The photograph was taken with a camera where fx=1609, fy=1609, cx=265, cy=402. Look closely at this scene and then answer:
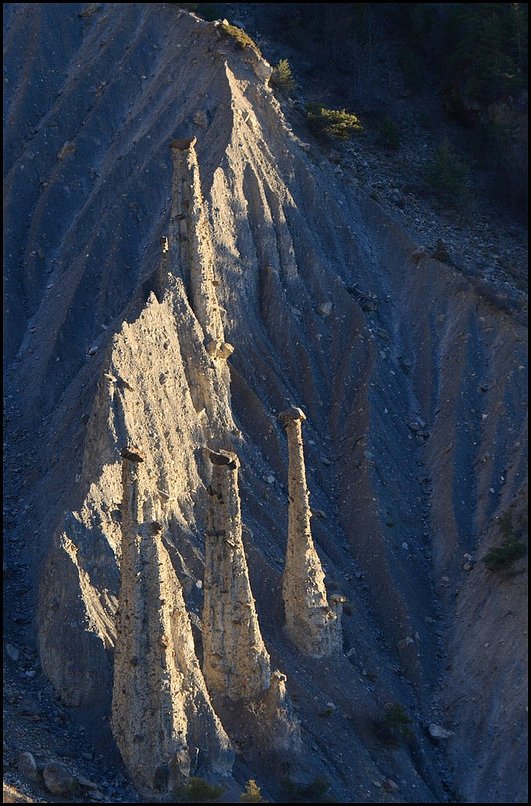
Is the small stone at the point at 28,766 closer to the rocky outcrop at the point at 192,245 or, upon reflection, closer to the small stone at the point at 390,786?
the small stone at the point at 390,786

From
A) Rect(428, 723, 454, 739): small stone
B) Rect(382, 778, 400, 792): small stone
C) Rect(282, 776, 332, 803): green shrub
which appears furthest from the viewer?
Rect(428, 723, 454, 739): small stone

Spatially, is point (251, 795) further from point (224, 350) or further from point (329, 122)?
point (329, 122)

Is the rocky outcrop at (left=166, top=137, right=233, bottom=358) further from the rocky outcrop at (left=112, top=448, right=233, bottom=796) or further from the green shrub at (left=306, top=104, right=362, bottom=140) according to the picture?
the green shrub at (left=306, top=104, right=362, bottom=140)

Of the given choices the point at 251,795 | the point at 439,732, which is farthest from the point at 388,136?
the point at 251,795

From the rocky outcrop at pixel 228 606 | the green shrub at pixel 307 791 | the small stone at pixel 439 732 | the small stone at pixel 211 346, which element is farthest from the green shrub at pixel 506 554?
the green shrub at pixel 307 791

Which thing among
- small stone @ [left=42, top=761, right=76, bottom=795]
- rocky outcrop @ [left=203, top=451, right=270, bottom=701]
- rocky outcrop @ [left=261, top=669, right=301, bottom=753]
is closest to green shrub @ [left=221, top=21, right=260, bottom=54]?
rocky outcrop @ [left=203, top=451, right=270, bottom=701]

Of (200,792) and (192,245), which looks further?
(192,245)
